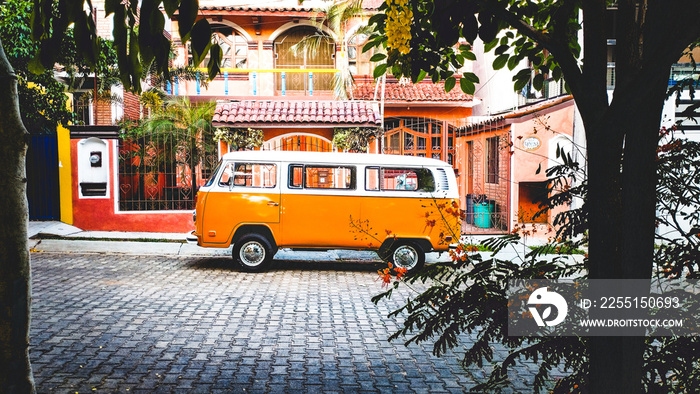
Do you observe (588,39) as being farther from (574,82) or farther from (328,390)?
(328,390)

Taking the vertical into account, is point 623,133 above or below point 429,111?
below

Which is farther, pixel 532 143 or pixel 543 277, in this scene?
pixel 532 143

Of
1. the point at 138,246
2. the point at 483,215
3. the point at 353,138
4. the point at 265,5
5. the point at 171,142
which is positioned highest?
the point at 265,5

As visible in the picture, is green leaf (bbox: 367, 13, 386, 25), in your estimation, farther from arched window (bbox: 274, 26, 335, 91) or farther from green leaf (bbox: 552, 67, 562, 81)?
arched window (bbox: 274, 26, 335, 91)

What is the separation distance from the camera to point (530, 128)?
13094mm

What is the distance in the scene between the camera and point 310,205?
9672 millimetres

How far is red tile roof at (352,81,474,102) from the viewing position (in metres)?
16.8

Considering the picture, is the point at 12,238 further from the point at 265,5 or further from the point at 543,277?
the point at 265,5

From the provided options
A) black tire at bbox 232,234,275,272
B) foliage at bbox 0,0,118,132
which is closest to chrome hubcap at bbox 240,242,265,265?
black tire at bbox 232,234,275,272

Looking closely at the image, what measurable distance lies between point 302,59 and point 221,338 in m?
15.0

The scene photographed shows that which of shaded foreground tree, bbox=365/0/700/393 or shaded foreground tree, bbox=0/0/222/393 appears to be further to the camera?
shaded foreground tree, bbox=365/0/700/393

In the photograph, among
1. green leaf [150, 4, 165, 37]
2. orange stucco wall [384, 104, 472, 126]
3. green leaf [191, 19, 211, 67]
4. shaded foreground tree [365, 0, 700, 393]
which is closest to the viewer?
green leaf [150, 4, 165, 37]

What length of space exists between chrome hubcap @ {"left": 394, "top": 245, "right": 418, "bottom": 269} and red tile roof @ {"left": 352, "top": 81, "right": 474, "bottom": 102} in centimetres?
783

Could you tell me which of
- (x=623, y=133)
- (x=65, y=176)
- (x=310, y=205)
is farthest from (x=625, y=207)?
(x=65, y=176)
